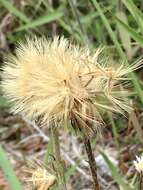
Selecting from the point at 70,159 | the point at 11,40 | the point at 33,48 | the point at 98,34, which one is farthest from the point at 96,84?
the point at 11,40

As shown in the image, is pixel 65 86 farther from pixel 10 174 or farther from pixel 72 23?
pixel 72 23

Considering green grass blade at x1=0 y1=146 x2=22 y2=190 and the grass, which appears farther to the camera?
the grass

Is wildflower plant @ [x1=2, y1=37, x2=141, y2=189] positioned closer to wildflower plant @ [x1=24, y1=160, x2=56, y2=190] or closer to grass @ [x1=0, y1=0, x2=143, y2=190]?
wildflower plant @ [x1=24, y1=160, x2=56, y2=190]

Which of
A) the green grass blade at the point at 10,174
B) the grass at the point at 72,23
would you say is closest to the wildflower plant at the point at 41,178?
the green grass blade at the point at 10,174

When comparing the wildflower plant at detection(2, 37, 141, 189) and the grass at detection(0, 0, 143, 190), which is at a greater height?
the grass at detection(0, 0, 143, 190)

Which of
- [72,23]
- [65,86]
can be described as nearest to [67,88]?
[65,86]

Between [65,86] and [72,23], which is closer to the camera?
[65,86]

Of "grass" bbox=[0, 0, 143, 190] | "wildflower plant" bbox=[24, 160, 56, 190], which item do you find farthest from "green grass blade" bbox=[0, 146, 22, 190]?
"grass" bbox=[0, 0, 143, 190]

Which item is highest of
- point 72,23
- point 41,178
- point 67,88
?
point 72,23

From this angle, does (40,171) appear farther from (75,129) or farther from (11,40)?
(11,40)
